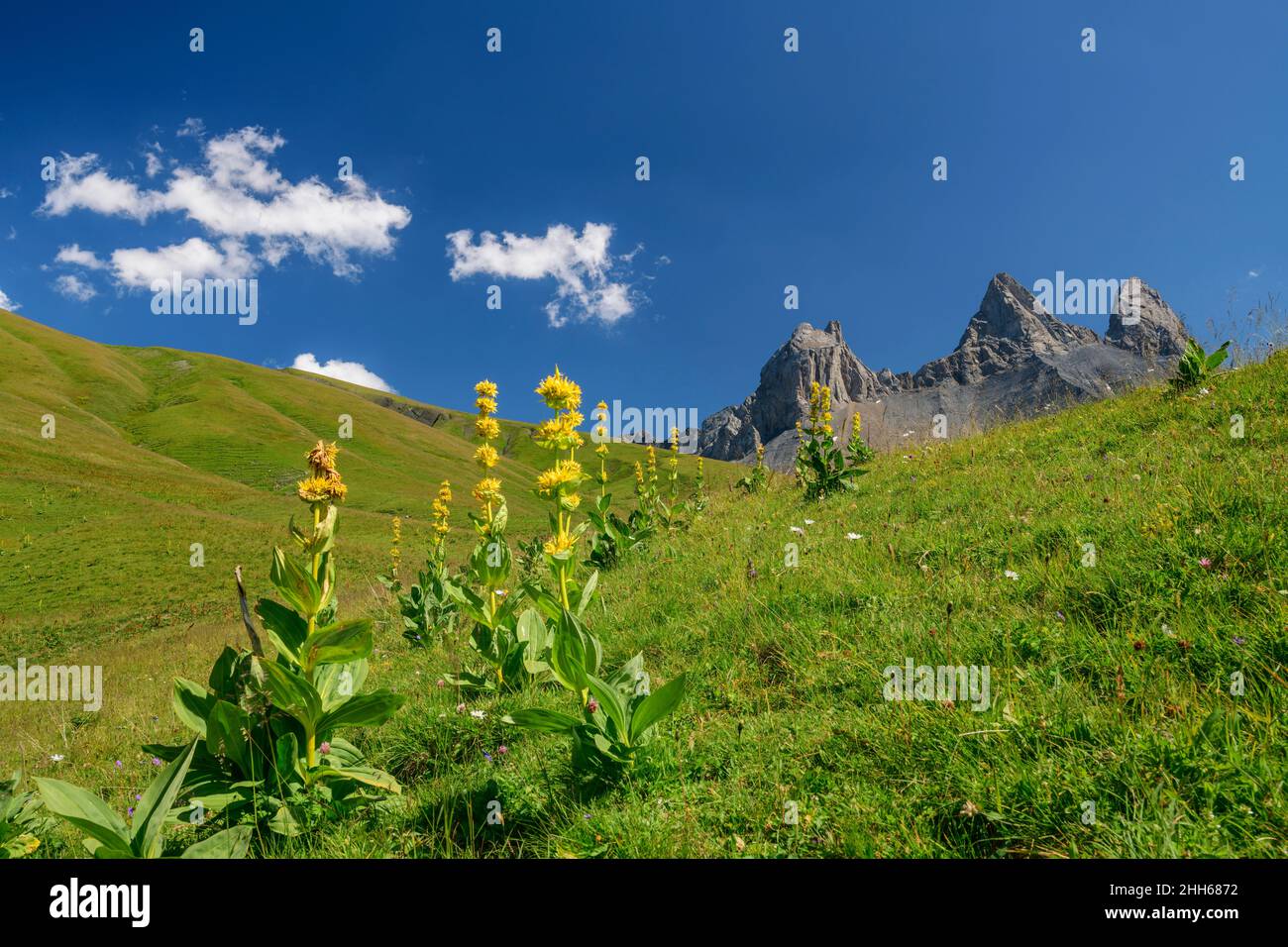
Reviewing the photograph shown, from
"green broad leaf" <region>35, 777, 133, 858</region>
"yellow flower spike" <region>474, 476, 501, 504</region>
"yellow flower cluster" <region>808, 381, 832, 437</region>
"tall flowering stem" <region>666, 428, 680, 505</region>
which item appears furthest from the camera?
"tall flowering stem" <region>666, 428, 680, 505</region>

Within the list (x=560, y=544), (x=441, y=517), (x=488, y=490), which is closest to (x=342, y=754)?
(x=560, y=544)

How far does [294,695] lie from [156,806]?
0.54m

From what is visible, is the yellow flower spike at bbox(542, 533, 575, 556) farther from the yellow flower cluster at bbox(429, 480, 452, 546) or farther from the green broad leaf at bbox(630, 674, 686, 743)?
the yellow flower cluster at bbox(429, 480, 452, 546)

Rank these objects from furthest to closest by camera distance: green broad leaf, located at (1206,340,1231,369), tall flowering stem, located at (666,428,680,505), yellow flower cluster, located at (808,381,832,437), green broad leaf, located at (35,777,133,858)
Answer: tall flowering stem, located at (666,428,680,505), yellow flower cluster, located at (808,381,832,437), green broad leaf, located at (1206,340,1231,369), green broad leaf, located at (35,777,133,858)

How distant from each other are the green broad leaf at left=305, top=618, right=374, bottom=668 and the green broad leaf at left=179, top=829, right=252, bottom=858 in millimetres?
670

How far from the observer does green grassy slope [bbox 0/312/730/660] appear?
945 inches

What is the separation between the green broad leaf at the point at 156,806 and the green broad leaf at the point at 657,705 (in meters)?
1.78

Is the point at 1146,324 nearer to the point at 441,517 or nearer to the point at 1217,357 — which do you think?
the point at 1217,357

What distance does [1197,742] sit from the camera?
221 centimetres

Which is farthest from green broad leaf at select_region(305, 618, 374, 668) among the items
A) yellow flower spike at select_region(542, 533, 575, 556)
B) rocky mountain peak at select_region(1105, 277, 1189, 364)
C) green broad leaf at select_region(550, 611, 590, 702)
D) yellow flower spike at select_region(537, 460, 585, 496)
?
rocky mountain peak at select_region(1105, 277, 1189, 364)

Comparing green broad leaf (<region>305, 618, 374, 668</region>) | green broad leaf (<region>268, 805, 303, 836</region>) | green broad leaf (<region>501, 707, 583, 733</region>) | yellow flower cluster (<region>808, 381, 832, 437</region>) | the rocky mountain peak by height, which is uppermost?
the rocky mountain peak

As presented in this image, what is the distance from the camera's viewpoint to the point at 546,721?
2686 mm

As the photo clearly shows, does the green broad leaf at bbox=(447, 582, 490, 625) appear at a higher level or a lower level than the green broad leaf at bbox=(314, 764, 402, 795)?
higher
